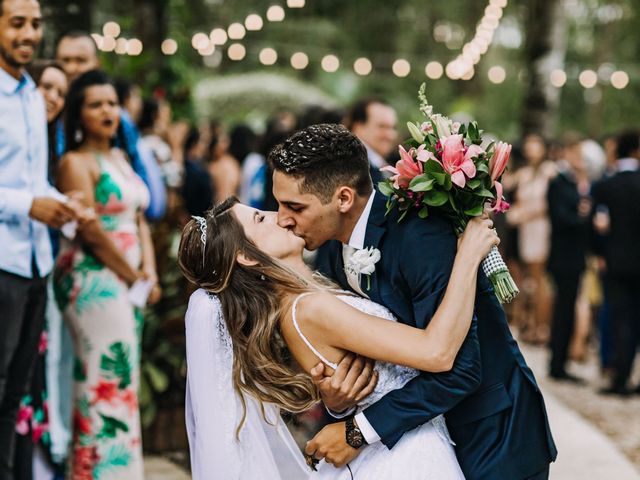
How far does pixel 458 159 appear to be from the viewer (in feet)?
8.97

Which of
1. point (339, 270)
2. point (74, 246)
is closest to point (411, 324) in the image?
point (339, 270)

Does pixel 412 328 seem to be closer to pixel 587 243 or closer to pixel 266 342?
pixel 266 342

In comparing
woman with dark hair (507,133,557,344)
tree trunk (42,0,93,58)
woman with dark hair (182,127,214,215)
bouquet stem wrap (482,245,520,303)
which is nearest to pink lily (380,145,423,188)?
bouquet stem wrap (482,245,520,303)

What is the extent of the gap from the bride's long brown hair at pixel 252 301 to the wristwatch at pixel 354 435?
20cm

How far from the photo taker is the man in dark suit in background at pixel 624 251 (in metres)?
8.09

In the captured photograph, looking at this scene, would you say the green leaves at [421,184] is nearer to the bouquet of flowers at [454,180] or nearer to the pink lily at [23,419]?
the bouquet of flowers at [454,180]

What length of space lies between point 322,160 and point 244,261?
15.2 inches

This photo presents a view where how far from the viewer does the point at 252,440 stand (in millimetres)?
2977

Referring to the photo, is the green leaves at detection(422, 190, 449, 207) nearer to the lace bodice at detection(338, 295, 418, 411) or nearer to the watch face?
the lace bodice at detection(338, 295, 418, 411)

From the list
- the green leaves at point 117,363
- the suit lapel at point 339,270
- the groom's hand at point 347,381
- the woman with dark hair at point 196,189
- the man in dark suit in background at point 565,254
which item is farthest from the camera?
the man in dark suit in background at point 565,254

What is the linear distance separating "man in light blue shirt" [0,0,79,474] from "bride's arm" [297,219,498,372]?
1557mm

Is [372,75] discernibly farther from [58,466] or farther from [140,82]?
[58,466]

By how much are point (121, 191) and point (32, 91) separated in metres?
0.75

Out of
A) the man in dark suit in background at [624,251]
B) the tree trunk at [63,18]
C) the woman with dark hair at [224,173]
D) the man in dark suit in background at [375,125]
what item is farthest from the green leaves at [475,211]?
the woman with dark hair at [224,173]
